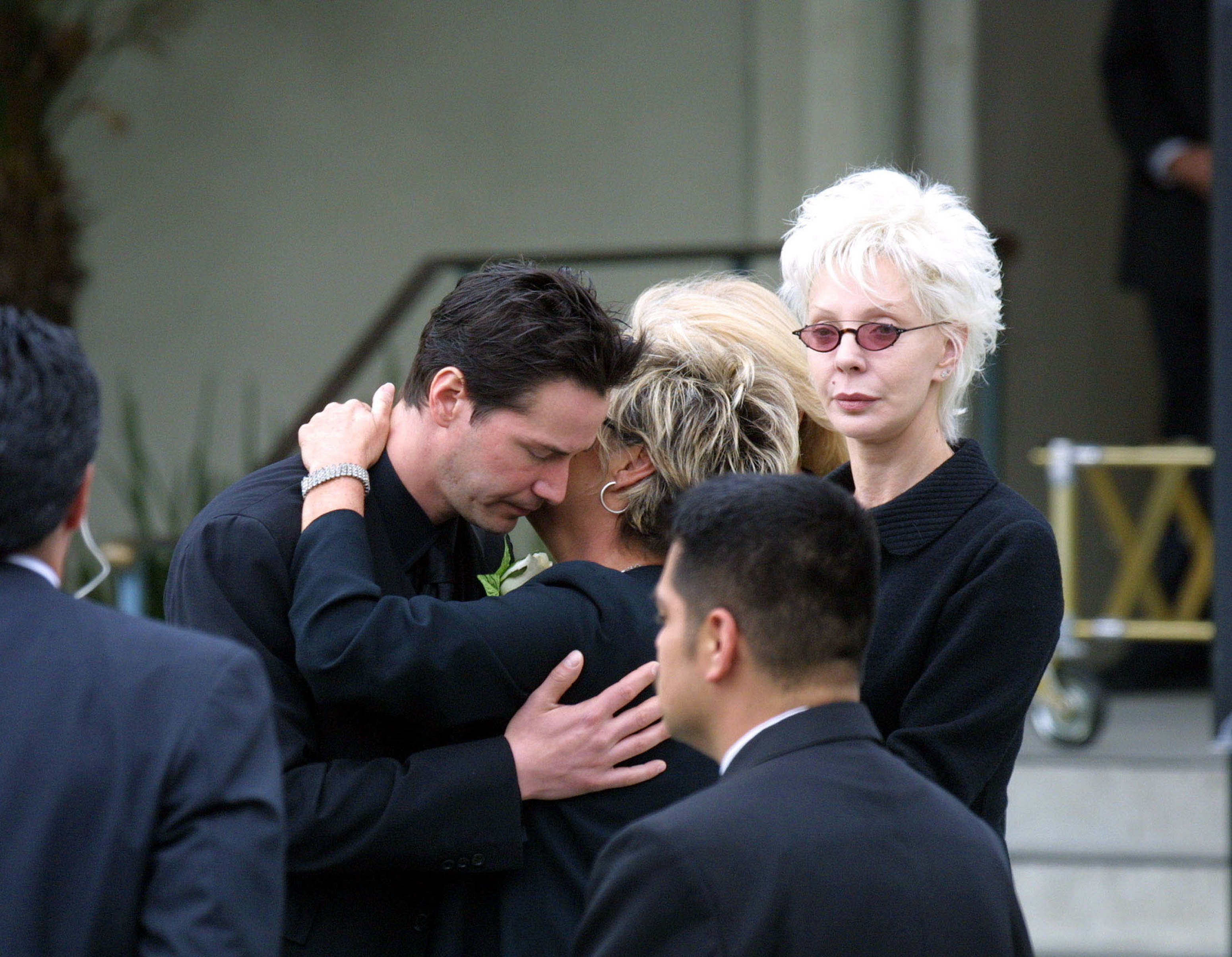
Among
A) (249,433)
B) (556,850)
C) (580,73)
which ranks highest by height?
(580,73)

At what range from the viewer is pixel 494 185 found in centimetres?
673

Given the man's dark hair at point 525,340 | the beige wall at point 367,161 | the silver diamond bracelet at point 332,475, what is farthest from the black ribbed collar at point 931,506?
the beige wall at point 367,161

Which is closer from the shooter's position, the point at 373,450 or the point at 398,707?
the point at 398,707

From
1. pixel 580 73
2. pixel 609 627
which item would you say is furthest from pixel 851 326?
pixel 580 73

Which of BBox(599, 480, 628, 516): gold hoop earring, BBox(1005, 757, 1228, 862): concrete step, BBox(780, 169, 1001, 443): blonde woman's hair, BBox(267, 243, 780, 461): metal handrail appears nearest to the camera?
BBox(599, 480, 628, 516): gold hoop earring

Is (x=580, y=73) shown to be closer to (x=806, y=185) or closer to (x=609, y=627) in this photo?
(x=806, y=185)

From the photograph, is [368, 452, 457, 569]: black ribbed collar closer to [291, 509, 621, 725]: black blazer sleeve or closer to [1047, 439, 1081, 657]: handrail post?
[291, 509, 621, 725]: black blazer sleeve

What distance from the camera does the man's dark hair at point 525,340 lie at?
1.97m

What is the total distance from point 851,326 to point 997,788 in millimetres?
628

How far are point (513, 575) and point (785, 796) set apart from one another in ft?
2.73

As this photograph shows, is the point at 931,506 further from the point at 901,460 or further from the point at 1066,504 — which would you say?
the point at 1066,504

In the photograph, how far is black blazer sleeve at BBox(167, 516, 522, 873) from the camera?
1.85 metres

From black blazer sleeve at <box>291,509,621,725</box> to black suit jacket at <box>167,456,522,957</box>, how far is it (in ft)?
0.17

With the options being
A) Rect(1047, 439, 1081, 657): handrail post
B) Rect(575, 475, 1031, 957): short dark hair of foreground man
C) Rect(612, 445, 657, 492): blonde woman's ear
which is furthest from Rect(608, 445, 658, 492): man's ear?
Rect(1047, 439, 1081, 657): handrail post
